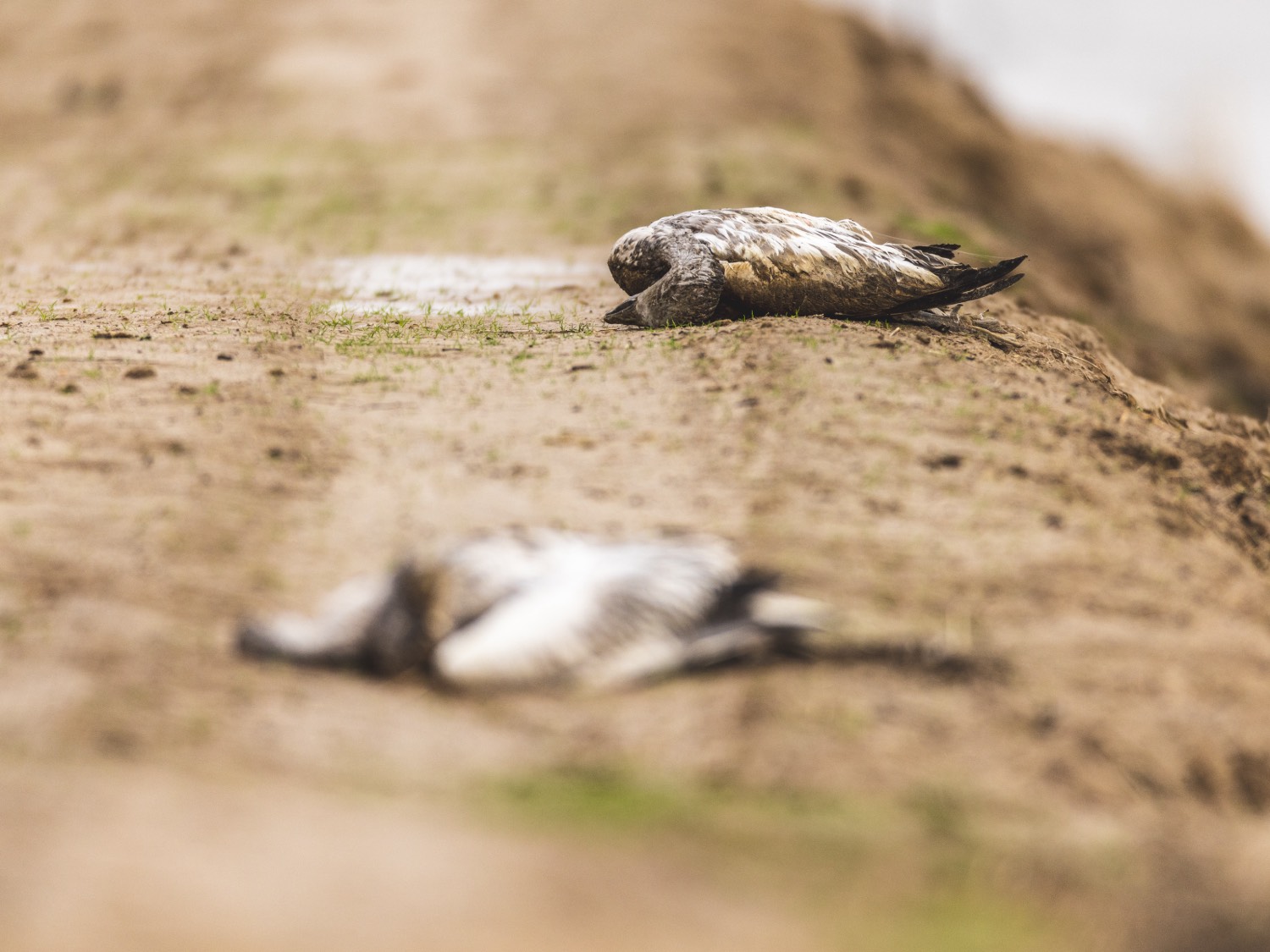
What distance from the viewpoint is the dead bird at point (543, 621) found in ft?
12.6

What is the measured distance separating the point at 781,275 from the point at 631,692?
168 inches

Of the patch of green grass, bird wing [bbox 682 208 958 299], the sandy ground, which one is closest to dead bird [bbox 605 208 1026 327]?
bird wing [bbox 682 208 958 299]

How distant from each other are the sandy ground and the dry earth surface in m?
0.02

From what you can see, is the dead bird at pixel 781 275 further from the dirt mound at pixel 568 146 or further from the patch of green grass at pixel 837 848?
the patch of green grass at pixel 837 848

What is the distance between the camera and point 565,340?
7414 millimetres

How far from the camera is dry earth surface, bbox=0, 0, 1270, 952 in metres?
2.97

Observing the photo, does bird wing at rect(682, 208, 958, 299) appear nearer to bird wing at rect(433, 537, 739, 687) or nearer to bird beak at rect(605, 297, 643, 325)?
bird beak at rect(605, 297, 643, 325)

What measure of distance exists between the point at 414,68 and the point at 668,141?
4518 mm

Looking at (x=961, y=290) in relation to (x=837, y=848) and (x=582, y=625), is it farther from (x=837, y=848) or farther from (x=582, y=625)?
(x=837, y=848)

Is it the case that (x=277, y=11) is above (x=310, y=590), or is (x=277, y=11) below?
above

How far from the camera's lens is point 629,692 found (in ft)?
12.6

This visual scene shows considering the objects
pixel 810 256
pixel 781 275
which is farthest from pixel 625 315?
pixel 810 256

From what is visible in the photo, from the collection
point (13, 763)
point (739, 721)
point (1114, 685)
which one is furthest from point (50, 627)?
point (1114, 685)

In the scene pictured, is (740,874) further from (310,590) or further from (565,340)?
(565,340)
